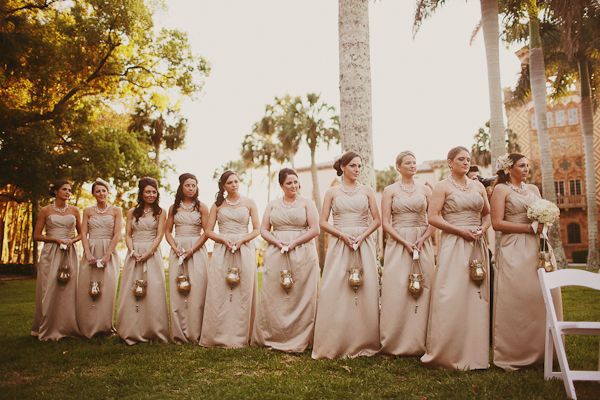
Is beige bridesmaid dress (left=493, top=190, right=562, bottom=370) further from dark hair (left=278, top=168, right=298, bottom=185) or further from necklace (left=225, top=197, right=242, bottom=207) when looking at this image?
necklace (left=225, top=197, right=242, bottom=207)

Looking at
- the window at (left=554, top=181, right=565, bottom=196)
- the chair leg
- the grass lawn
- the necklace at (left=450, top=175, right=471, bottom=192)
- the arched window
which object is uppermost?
the window at (left=554, top=181, right=565, bottom=196)

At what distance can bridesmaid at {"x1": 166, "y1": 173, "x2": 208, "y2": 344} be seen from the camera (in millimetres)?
7344

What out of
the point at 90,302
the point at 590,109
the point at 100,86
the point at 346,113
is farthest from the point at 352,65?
the point at 590,109

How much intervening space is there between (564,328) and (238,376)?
137 inches

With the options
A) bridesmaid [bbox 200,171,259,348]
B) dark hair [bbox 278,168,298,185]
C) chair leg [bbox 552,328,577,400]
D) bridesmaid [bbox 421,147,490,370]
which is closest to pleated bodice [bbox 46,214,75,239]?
bridesmaid [bbox 200,171,259,348]

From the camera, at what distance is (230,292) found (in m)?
7.11

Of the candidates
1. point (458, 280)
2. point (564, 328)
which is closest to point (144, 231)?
point (458, 280)

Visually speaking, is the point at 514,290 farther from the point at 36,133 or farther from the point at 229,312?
the point at 36,133

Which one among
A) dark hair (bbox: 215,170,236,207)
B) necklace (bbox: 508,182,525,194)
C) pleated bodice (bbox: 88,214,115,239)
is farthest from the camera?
pleated bodice (bbox: 88,214,115,239)

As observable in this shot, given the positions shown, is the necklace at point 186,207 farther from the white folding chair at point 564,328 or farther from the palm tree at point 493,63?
the palm tree at point 493,63

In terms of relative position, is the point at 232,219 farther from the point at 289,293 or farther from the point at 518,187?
the point at 518,187

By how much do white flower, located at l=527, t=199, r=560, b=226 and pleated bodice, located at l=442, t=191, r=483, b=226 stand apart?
0.61 metres

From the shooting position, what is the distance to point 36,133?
52.2ft

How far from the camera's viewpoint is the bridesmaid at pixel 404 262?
19.6ft
